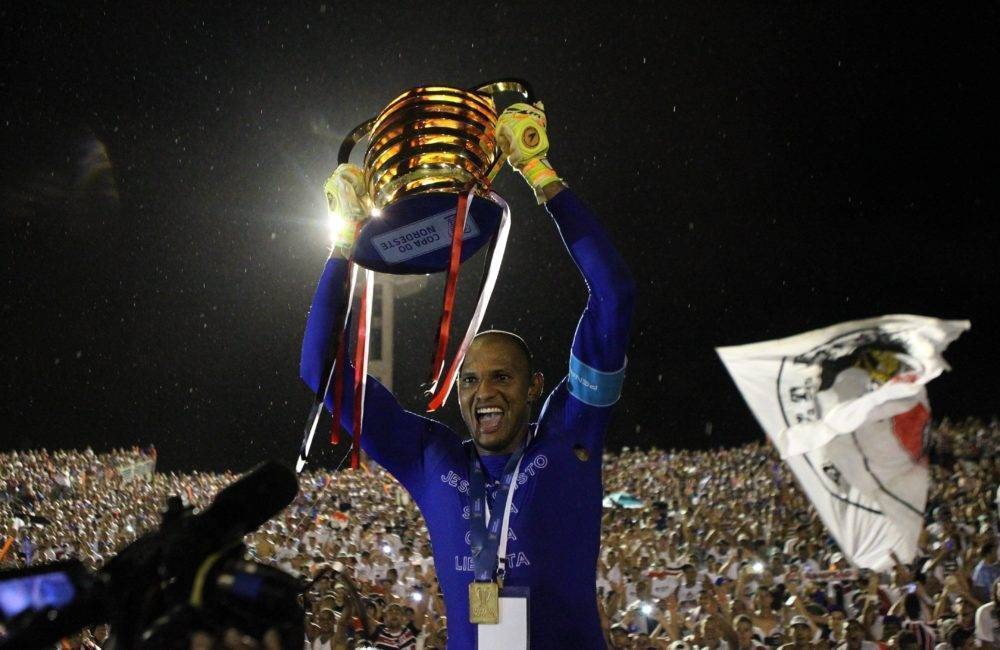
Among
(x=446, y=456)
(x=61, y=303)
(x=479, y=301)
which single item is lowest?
(x=446, y=456)

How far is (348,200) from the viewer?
280 cm

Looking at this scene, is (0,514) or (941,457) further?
(941,457)

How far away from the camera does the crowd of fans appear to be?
24.7 feet

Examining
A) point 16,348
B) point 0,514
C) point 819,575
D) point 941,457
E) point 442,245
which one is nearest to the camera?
point 442,245

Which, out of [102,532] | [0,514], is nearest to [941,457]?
[102,532]

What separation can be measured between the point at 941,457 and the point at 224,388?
2051 cm

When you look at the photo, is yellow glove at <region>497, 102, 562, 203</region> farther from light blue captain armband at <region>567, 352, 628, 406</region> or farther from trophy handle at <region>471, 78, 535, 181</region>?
light blue captain armband at <region>567, 352, 628, 406</region>

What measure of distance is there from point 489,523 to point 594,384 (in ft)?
1.55

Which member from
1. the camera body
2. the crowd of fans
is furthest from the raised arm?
the camera body

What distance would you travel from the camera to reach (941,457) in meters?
18.0

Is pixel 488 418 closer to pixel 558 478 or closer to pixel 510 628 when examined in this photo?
pixel 558 478

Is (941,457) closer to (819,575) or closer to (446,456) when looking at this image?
(819,575)

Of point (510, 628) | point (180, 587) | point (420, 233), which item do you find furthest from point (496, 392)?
point (180, 587)

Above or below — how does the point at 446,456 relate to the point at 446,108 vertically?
below
